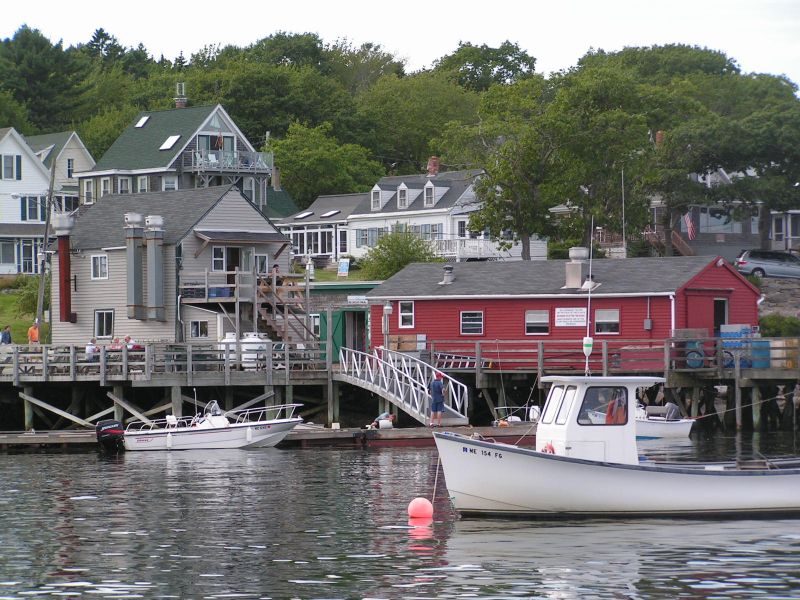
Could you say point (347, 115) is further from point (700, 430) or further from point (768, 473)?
point (768, 473)

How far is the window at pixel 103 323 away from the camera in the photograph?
58.7 metres

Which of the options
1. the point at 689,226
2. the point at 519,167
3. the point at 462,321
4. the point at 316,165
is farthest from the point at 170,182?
the point at 462,321

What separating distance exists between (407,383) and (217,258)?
44.1ft

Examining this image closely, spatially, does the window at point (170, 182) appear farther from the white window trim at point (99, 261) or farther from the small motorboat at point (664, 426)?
the small motorboat at point (664, 426)

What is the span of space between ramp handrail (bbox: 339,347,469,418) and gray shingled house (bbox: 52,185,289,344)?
659cm

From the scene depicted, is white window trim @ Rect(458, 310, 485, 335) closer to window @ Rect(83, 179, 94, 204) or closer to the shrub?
the shrub

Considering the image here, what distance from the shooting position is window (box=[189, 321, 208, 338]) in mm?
56438

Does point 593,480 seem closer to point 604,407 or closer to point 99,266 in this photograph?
point 604,407

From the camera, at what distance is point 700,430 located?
5056cm

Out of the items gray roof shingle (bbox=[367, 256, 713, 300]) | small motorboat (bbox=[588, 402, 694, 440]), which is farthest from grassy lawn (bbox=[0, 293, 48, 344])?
small motorboat (bbox=[588, 402, 694, 440])

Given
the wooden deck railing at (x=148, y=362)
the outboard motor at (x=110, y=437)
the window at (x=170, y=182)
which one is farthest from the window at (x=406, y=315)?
→ the window at (x=170, y=182)

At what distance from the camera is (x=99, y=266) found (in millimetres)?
59188

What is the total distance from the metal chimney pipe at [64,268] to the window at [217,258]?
5861mm

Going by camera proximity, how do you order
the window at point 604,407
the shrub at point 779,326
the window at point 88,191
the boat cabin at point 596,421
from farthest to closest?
the window at point 88,191 < the shrub at point 779,326 < the window at point 604,407 < the boat cabin at point 596,421
